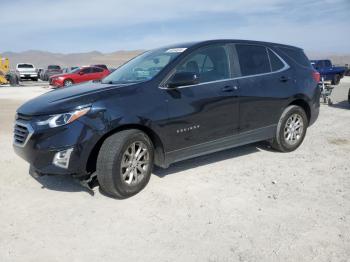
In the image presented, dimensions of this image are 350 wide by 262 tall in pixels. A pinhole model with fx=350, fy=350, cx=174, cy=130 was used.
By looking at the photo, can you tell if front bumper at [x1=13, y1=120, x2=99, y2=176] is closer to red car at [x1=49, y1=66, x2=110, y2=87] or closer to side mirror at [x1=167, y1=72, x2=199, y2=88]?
side mirror at [x1=167, y1=72, x2=199, y2=88]

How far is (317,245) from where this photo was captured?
307 centimetres

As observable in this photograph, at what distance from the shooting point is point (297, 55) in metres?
6.05

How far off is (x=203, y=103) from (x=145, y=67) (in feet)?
3.22

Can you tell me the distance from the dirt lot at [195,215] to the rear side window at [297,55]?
5.70ft

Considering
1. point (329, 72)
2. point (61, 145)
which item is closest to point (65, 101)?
point (61, 145)

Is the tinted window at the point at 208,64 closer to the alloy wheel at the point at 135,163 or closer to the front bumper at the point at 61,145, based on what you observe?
the alloy wheel at the point at 135,163

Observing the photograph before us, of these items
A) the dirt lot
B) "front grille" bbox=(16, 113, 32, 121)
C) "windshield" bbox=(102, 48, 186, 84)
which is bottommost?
the dirt lot

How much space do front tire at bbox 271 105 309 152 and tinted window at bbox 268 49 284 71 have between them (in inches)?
27.0

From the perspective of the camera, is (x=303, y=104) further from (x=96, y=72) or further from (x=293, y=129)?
(x=96, y=72)

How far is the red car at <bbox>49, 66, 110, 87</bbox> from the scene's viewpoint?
23295mm

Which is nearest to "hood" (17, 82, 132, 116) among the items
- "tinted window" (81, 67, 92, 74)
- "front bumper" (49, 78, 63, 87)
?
"front bumper" (49, 78, 63, 87)

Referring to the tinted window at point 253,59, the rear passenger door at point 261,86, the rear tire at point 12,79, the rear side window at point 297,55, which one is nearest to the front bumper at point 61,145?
the rear passenger door at point 261,86

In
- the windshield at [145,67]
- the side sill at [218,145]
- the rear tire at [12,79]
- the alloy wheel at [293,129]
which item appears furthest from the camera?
the rear tire at [12,79]

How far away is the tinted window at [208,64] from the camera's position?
4605 millimetres
